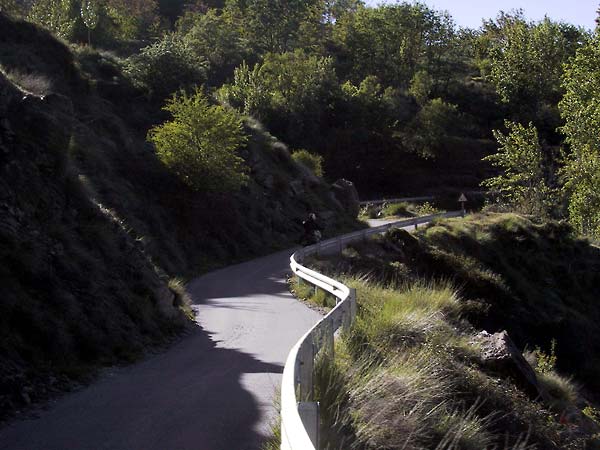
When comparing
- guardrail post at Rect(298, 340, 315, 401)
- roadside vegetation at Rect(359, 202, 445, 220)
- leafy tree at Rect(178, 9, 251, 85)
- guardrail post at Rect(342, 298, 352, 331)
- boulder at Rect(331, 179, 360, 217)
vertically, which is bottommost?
roadside vegetation at Rect(359, 202, 445, 220)

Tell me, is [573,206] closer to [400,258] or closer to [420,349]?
[400,258]

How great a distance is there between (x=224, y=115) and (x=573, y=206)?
18.0 m

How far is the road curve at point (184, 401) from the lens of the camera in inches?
294

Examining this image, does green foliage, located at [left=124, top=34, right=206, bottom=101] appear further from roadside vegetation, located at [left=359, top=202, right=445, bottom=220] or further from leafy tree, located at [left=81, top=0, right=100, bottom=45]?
roadside vegetation, located at [left=359, top=202, right=445, bottom=220]

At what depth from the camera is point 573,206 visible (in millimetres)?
39844

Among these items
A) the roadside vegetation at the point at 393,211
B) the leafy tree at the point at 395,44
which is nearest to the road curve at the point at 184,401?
the roadside vegetation at the point at 393,211

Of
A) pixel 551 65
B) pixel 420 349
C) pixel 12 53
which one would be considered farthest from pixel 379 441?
pixel 551 65

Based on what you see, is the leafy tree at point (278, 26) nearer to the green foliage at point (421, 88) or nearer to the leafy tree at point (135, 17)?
the leafy tree at point (135, 17)

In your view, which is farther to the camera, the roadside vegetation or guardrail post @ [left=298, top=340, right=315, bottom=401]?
the roadside vegetation

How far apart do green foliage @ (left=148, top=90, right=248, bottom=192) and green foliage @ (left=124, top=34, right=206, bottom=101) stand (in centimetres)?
967

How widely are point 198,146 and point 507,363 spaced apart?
2469 centimetres

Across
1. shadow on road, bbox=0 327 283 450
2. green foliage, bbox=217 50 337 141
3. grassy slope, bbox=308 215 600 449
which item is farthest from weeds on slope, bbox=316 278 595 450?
green foliage, bbox=217 50 337 141

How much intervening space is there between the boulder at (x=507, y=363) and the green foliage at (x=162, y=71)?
3418 cm

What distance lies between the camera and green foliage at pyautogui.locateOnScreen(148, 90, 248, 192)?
3491cm
